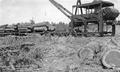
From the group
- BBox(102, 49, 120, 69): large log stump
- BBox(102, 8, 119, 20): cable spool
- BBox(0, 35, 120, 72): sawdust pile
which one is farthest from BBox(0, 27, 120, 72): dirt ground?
BBox(102, 8, 119, 20): cable spool

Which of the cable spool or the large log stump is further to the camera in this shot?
the cable spool

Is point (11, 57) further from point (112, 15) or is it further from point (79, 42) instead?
point (112, 15)

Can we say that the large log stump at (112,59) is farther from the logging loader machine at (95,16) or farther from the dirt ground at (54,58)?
the logging loader machine at (95,16)

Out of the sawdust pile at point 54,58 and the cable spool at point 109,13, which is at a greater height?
the cable spool at point 109,13

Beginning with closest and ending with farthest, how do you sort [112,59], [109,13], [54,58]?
[112,59]
[54,58]
[109,13]

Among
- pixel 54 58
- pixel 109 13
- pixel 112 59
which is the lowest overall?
pixel 54 58

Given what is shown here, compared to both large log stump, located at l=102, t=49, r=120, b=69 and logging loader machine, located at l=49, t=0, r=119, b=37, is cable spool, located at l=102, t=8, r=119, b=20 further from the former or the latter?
large log stump, located at l=102, t=49, r=120, b=69

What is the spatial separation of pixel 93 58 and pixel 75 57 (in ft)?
3.65

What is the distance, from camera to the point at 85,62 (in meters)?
11.2

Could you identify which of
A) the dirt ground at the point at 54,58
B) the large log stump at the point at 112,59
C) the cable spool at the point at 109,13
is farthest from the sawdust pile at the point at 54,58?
the cable spool at the point at 109,13

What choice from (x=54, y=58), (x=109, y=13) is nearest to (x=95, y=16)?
(x=109, y=13)

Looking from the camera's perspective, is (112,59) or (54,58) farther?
(54,58)

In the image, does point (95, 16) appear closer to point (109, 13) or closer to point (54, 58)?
point (109, 13)

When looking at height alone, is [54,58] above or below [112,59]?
below
